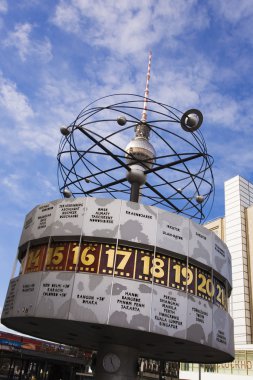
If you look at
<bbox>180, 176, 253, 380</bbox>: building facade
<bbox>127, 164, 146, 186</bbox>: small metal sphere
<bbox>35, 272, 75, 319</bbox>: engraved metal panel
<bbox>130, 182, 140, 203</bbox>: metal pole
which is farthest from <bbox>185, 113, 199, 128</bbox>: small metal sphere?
<bbox>180, 176, 253, 380</bbox>: building facade

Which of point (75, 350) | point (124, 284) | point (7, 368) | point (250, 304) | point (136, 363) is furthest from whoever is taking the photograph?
point (250, 304)

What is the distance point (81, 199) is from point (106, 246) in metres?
2.96

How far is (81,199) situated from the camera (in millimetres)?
18578

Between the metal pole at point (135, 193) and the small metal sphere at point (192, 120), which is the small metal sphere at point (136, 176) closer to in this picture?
the metal pole at point (135, 193)

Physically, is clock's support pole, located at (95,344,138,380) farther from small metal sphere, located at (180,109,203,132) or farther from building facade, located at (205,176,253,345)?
building facade, located at (205,176,253,345)

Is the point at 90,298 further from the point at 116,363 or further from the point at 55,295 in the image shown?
the point at 116,363

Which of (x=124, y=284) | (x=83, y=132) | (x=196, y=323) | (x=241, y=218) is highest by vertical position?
(x=241, y=218)

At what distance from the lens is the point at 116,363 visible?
18.2 metres

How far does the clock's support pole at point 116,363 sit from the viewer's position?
17948 mm

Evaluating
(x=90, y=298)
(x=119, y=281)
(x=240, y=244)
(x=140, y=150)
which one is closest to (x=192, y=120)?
(x=140, y=150)

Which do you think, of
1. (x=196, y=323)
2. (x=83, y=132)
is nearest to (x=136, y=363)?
(x=196, y=323)

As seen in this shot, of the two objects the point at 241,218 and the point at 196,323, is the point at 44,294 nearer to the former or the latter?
the point at 196,323

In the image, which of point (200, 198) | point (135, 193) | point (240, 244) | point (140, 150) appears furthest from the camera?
point (240, 244)

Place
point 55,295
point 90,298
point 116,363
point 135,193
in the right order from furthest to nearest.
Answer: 1. point 135,193
2. point 116,363
3. point 55,295
4. point 90,298
